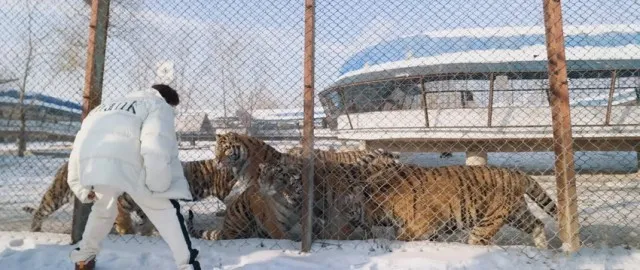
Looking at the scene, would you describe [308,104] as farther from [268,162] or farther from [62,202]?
[62,202]

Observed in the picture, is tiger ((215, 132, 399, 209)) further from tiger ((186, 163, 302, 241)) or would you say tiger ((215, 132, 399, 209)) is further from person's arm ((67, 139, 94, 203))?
person's arm ((67, 139, 94, 203))

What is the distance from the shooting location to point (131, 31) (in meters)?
4.55

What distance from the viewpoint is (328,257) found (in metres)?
3.88

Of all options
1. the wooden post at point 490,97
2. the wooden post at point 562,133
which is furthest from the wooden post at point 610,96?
the wooden post at point 562,133

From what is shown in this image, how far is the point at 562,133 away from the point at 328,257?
7.08 feet

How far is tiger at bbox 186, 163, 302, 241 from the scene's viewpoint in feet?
14.8

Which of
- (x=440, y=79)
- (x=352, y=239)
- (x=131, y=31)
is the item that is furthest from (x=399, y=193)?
(x=440, y=79)

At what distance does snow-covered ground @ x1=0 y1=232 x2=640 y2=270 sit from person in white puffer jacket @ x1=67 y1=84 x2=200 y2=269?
2.47 feet

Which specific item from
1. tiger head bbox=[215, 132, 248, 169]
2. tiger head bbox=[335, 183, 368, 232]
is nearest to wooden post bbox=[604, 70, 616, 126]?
tiger head bbox=[335, 183, 368, 232]

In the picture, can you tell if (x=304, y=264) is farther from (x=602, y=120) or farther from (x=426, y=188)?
(x=602, y=120)

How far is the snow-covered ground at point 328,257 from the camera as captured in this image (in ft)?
12.0

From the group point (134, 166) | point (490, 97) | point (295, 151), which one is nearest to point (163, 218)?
point (134, 166)

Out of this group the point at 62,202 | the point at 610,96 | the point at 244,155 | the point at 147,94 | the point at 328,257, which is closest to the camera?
the point at 147,94

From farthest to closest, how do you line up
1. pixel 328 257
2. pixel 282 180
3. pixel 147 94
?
pixel 282 180 → pixel 328 257 → pixel 147 94
